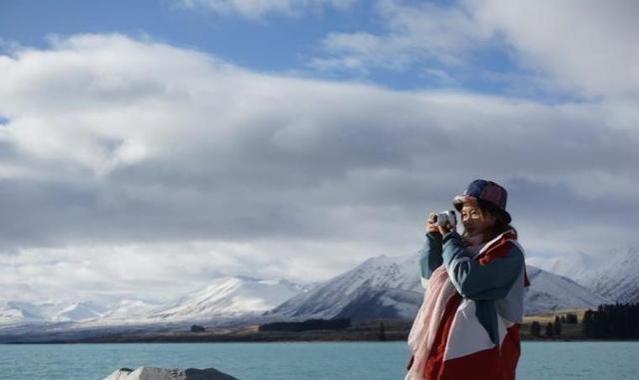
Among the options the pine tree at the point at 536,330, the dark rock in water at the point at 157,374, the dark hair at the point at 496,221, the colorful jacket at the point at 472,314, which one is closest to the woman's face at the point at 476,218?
the dark hair at the point at 496,221

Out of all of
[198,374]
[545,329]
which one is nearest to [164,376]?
[198,374]

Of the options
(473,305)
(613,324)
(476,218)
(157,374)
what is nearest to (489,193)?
(476,218)

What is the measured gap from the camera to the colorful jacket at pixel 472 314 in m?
3.97

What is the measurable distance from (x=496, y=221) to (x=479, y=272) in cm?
45

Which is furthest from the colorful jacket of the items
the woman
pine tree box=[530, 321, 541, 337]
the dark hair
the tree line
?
pine tree box=[530, 321, 541, 337]

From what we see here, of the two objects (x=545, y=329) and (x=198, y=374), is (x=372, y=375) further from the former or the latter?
(x=545, y=329)

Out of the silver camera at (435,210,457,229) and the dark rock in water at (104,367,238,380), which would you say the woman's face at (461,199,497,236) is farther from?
the dark rock in water at (104,367,238,380)

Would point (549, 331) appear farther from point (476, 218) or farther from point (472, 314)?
point (472, 314)

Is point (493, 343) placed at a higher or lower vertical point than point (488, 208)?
lower

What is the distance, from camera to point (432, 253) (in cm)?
431

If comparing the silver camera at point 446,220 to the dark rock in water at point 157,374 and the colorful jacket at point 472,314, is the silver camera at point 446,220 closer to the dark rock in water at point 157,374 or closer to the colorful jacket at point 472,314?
the colorful jacket at point 472,314

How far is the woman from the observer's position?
397 centimetres

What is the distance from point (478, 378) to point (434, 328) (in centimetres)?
27

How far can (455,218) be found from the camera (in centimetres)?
421
